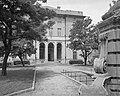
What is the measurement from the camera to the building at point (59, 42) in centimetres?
5284

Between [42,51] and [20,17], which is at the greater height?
[20,17]

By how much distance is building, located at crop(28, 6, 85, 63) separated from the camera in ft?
173

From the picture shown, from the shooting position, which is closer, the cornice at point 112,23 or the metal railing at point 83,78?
the cornice at point 112,23

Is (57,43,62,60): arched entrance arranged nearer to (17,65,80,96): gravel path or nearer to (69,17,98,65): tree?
(69,17,98,65): tree

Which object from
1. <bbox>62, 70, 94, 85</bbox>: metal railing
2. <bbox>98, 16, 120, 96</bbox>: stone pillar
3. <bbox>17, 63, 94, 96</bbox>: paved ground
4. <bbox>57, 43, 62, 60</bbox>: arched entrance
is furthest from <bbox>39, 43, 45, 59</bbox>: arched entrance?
<bbox>98, 16, 120, 96</bbox>: stone pillar

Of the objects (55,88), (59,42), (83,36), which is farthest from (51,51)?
(55,88)

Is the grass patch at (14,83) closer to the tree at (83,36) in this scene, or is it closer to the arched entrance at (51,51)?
the tree at (83,36)

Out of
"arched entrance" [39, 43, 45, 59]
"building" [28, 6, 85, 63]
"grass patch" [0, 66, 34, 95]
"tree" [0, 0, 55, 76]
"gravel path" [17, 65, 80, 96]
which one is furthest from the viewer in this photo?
"arched entrance" [39, 43, 45, 59]

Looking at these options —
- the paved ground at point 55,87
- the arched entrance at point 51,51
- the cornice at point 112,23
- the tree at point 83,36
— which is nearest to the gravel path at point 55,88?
the paved ground at point 55,87

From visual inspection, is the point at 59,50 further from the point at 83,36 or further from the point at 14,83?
the point at 14,83

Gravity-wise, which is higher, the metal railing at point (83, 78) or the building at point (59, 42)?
the building at point (59, 42)

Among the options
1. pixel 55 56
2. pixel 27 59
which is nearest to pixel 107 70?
pixel 27 59

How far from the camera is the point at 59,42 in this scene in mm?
53906

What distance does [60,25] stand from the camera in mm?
54250
